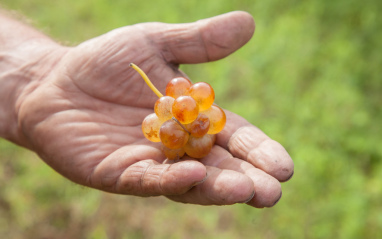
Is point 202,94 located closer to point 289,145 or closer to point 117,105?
point 117,105

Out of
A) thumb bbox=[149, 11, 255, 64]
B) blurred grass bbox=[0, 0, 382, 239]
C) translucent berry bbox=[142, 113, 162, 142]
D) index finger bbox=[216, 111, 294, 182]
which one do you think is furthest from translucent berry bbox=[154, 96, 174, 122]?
blurred grass bbox=[0, 0, 382, 239]

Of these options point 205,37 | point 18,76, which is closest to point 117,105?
point 205,37

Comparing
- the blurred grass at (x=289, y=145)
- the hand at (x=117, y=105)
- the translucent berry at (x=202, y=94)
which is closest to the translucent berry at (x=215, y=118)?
the translucent berry at (x=202, y=94)

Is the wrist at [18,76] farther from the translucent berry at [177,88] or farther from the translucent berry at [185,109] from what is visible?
the translucent berry at [185,109]

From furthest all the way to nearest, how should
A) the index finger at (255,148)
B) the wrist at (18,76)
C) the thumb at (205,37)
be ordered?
the wrist at (18,76), the thumb at (205,37), the index finger at (255,148)

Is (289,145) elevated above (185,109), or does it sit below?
below
